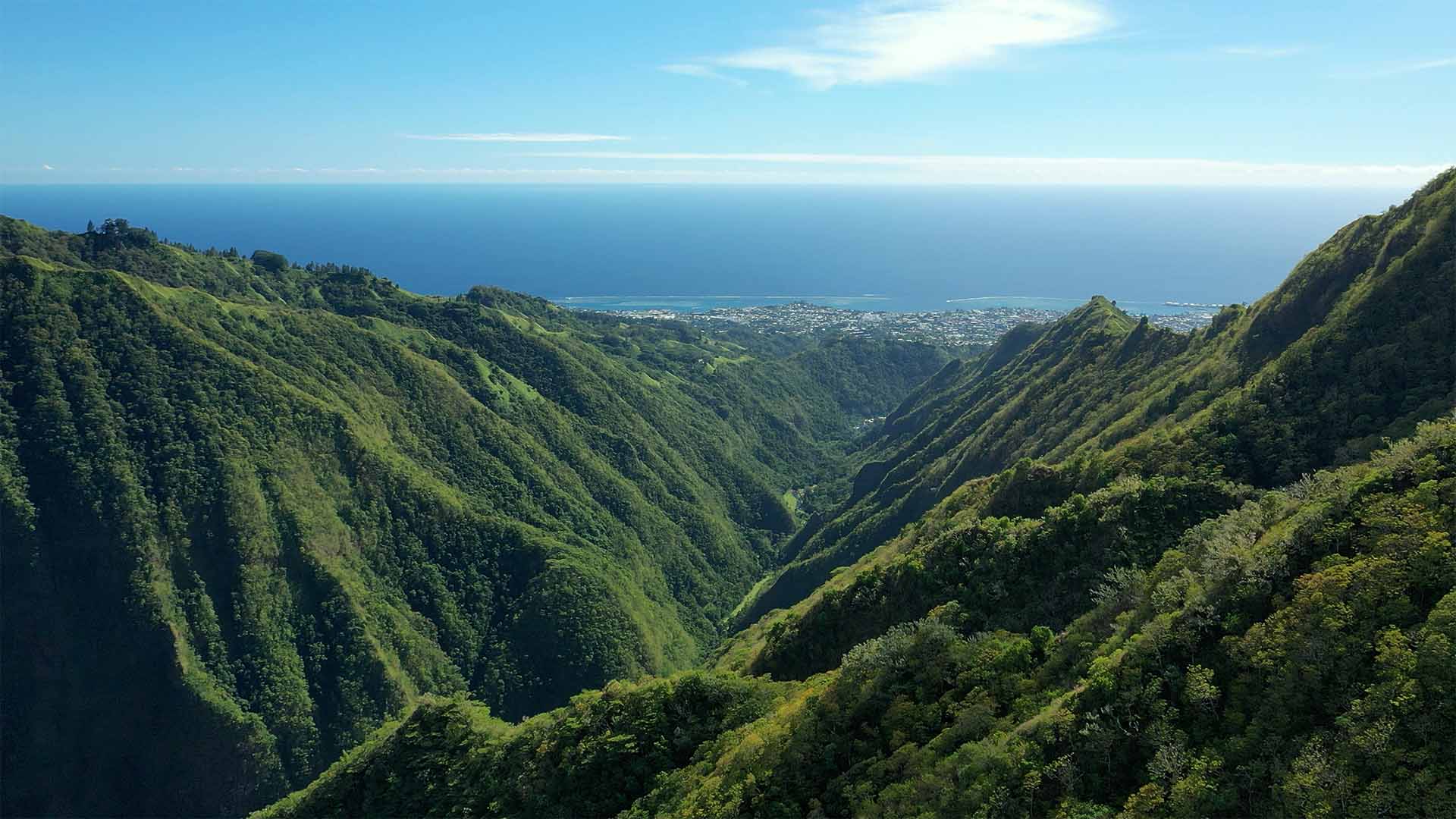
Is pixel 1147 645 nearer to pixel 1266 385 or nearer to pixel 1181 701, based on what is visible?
pixel 1181 701

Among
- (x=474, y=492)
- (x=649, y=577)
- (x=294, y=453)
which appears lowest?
(x=649, y=577)

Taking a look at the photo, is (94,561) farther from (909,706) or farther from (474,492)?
(909,706)

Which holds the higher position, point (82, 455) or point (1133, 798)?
point (1133, 798)

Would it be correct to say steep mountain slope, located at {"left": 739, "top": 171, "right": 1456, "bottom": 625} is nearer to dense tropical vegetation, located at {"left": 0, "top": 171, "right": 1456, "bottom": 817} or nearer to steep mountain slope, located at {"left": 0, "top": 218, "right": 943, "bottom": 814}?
dense tropical vegetation, located at {"left": 0, "top": 171, "right": 1456, "bottom": 817}

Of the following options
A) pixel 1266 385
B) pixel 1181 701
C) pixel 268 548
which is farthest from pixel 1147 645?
pixel 268 548

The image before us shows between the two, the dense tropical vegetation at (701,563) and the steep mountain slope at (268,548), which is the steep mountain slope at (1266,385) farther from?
the steep mountain slope at (268,548)

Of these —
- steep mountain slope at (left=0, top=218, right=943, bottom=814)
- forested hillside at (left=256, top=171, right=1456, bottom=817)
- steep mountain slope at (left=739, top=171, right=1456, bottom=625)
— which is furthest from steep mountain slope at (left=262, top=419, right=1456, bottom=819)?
steep mountain slope at (left=0, top=218, right=943, bottom=814)

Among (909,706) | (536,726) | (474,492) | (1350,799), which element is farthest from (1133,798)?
(474,492)
